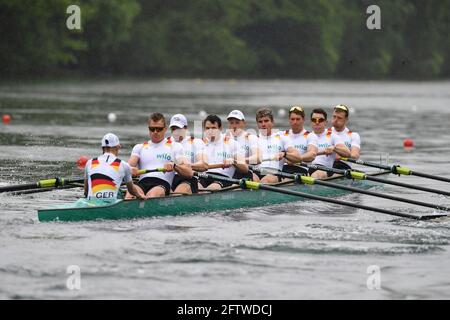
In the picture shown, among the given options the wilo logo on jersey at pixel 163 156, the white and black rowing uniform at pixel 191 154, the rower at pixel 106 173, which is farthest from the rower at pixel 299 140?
the rower at pixel 106 173

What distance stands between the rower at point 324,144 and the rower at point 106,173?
192 inches

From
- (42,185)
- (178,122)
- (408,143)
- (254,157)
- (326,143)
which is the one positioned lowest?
(408,143)

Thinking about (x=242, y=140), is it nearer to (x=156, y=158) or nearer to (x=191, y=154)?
(x=191, y=154)

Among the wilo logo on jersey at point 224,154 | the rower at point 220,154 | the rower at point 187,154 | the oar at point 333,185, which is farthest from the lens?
the wilo logo on jersey at point 224,154

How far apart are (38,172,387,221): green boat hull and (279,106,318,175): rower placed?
1.54 ft

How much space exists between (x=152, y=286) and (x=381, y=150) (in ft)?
52.7

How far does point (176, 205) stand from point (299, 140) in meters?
3.72

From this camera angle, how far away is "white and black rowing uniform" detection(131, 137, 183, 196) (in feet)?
46.4

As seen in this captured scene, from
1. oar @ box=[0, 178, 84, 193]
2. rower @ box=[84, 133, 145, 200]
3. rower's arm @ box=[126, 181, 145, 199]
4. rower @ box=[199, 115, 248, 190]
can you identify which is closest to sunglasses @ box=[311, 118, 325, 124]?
rower @ box=[199, 115, 248, 190]

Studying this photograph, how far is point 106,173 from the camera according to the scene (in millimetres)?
12844

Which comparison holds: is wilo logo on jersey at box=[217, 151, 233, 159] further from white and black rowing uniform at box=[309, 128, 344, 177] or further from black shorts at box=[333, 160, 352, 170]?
black shorts at box=[333, 160, 352, 170]

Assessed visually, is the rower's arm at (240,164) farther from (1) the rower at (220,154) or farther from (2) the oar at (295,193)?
(2) the oar at (295,193)

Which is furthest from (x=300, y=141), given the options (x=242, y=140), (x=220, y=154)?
(x=220, y=154)

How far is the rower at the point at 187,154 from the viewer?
572 inches
